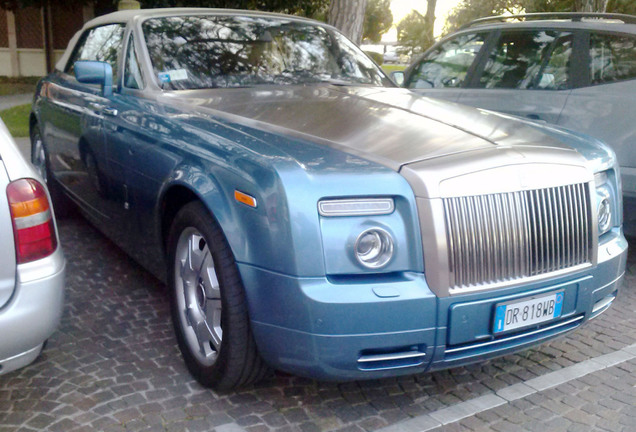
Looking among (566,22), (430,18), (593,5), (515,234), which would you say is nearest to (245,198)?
(515,234)

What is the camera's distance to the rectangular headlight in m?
2.63

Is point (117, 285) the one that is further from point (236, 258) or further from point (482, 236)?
point (482, 236)

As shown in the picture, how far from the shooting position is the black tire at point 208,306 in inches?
113

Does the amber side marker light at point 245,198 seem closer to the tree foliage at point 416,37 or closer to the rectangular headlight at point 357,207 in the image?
the rectangular headlight at point 357,207

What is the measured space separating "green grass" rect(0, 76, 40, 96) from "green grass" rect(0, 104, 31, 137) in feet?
15.5

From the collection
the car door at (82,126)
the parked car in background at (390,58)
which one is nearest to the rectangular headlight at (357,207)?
the car door at (82,126)

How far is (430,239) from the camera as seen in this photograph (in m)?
2.68

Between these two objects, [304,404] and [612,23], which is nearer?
[304,404]

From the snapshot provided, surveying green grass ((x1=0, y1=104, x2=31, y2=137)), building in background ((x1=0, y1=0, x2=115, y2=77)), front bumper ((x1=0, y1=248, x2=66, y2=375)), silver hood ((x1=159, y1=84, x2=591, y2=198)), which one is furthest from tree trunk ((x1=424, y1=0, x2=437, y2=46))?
front bumper ((x1=0, y1=248, x2=66, y2=375))

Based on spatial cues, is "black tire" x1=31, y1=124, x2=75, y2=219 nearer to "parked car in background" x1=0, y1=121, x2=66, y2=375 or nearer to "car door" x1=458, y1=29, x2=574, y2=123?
"parked car in background" x1=0, y1=121, x2=66, y2=375

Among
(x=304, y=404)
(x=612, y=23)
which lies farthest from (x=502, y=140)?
(x=612, y=23)

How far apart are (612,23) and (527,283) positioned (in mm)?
3550

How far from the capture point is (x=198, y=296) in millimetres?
3303

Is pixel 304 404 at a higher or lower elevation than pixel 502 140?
lower
